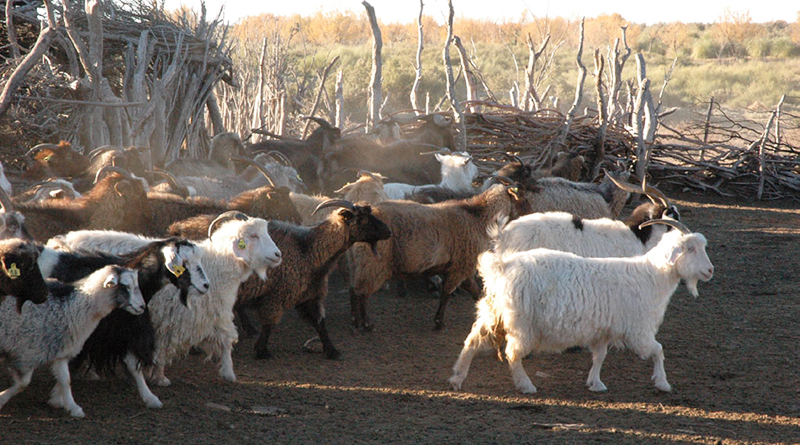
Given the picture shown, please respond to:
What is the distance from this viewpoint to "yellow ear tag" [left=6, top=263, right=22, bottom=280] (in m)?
4.36

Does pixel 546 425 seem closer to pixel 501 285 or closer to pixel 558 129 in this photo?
pixel 501 285

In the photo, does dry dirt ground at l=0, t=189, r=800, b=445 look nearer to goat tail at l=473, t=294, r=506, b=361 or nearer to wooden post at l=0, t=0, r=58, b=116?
goat tail at l=473, t=294, r=506, b=361

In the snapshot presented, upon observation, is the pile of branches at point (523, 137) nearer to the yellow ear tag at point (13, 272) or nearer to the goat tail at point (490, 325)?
the goat tail at point (490, 325)

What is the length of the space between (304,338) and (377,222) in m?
1.29

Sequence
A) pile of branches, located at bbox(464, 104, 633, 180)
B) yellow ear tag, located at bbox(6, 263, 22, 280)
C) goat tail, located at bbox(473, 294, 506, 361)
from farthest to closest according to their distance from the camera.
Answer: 1. pile of branches, located at bbox(464, 104, 633, 180)
2. goat tail, located at bbox(473, 294, 506, 361)
3. yellow ear tag, located at bbox(6, 263, 22, 280)

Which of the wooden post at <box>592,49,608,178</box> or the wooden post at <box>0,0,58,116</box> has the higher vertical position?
the wooden post at <box>0,0,58,116</box>

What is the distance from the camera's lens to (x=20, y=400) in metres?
5.00

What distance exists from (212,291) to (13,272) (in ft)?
5.22

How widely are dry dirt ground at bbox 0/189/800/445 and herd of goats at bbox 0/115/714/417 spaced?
0.19 metres

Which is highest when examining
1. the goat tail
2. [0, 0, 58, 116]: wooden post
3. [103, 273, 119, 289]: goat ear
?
[0, 0, 58, 116]: wooden post

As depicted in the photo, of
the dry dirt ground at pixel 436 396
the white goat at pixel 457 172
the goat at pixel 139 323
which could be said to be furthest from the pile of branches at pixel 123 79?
the goat at pixel 139 323

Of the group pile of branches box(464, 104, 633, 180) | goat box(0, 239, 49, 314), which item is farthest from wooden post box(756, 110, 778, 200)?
goat box(0, 239, 49, 314)

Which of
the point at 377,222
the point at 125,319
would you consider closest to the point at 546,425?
the point at 377,222

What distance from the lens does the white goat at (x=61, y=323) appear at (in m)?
4.65
